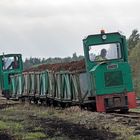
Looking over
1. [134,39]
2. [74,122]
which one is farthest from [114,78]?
[134,39]

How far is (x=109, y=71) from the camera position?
2159 centimetres

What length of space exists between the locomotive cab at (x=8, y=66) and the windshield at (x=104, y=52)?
18412 millimetres

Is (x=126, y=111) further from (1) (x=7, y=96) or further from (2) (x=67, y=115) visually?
(1) (x=7, y=96)

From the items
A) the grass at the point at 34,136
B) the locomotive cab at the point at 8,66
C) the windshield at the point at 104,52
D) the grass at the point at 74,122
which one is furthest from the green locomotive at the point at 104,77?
the locomotive cab at the point at 8,66

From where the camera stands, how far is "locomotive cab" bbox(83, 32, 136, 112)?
21469 millimetres

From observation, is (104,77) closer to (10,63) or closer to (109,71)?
Result: (109,71)

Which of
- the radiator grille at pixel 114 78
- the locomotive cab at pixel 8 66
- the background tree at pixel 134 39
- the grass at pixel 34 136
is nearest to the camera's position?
the grass at pixel 34 136

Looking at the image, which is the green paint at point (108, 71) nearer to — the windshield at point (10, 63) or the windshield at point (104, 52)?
the windshield at point (104, 52)

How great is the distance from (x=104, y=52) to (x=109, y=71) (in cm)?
84

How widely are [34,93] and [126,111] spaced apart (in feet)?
36.1

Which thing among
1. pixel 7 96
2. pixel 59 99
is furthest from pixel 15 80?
pixel 59 99

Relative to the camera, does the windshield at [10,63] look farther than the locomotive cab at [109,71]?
Yes

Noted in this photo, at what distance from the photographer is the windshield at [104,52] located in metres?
21.9

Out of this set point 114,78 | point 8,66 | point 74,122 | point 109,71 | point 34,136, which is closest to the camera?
point 34,136
